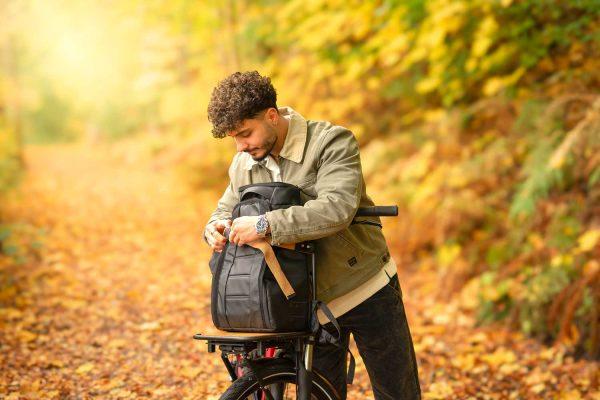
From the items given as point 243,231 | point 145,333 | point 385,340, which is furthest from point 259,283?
point 145,333

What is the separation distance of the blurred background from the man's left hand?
3.35 meters

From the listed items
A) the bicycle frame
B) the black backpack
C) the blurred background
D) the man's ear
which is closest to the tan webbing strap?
the black backpack

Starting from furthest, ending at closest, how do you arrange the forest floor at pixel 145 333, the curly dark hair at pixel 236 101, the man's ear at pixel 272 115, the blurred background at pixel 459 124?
the blurred background at pixel 459 124, the forest floor at pixel 145 333, the man's ear at pixel 272 115, the curly dark hair at pixel 236 101

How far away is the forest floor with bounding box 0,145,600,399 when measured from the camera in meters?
4.50

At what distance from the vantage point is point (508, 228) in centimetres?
671

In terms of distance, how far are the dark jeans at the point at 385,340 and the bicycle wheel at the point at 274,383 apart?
237mm

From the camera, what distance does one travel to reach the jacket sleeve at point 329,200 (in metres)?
2.24

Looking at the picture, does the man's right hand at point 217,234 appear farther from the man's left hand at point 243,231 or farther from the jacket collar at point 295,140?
Result: the jacket collar at point 295,140

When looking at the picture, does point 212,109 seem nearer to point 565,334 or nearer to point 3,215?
point 565,334

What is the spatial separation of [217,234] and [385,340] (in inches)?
36.1

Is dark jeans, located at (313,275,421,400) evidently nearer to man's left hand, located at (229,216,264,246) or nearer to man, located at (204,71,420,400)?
man, located at (204,71,420,400)


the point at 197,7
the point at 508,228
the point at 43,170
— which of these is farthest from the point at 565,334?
the point at 43,170

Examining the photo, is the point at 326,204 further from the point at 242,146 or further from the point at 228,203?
the point at 228,203

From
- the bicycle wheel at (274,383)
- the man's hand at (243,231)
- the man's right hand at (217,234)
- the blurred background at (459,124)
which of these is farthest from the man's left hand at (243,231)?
the blurred background at (459,124)
